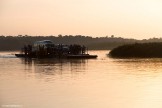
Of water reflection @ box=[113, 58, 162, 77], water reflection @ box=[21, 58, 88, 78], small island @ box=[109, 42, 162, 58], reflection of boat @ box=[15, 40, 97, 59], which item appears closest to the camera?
water reflection @ box=[113, 58, 162, 77]

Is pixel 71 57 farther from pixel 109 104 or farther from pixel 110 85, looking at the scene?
pixel 109 104

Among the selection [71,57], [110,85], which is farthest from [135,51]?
[110,85]

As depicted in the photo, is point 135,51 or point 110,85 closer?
point 110,85

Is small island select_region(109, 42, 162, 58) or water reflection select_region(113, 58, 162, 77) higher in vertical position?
small island select_region(109, 42, 162, 58)

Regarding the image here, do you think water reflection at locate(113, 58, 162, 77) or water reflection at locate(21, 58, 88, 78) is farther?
water reflection at locate(21, 58, 88, 78)

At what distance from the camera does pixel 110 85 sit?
2825cm

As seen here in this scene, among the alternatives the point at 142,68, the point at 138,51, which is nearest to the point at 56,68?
the point at 142,68

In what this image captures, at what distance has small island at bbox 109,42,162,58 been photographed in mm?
96125

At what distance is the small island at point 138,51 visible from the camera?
96125 millimetres

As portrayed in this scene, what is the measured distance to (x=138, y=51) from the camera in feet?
319

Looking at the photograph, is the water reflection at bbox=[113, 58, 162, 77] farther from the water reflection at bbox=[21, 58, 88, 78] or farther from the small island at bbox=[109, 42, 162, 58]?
the small island at bbox=[109, 42, 162, 58]

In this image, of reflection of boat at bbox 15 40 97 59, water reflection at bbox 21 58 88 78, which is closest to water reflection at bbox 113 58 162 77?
water reflection at bbox 21 58 88 78

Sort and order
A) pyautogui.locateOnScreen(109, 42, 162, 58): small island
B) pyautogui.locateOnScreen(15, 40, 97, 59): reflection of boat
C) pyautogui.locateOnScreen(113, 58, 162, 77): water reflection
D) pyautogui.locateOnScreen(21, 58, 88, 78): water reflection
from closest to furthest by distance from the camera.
Answer: pyautogui.locateOnScreen(113, 58, 162, 77): water reflection → pyautogui.locateOnScreen(21, 58, 88, 78): water reflection → pyautogui.locateOnScreen(109, 42, 162, 58): small island → pyautogui.locateOnScreen(15, 40, 97, 59): reflection of boat

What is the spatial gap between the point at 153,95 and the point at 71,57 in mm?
69853
